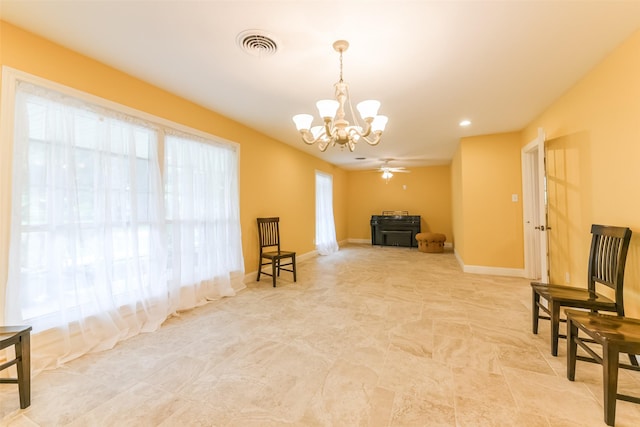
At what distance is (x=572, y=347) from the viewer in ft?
5.60

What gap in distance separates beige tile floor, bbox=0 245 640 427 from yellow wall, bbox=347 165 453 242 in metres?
5.00

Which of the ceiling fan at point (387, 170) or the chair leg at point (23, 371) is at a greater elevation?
the ceiling fan at point (387, 170)

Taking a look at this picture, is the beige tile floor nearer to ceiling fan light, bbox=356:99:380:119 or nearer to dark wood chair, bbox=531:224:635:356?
dark wood chair, bbox=531:224:635:356

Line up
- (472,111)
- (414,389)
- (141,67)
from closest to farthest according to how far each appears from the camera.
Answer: (414,389) < (141,67) < (472,111)

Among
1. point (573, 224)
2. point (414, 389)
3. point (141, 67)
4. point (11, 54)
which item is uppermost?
point (141, 67)

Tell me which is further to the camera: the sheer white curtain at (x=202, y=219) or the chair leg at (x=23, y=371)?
the sheer white curtain at (x=202, y=219)

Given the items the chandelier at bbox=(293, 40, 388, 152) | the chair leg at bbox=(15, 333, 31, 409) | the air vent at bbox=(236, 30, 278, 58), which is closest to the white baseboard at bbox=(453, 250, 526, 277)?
the chandelier at bbox=(293, 40, 388, 152)

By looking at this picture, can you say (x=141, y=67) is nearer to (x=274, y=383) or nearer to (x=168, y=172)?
(x=168, y=172)

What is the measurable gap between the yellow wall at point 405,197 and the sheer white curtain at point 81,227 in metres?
6.65

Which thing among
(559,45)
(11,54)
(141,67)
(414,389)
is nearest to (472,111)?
(559,45)

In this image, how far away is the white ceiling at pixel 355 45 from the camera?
1686 mm

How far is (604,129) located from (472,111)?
1.40 m

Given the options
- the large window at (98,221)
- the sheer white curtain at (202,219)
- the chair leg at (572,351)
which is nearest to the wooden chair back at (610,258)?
the chair leg at (572,351)

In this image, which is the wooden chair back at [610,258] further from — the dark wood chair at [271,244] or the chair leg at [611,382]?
the dark wood chair at [271,244]
